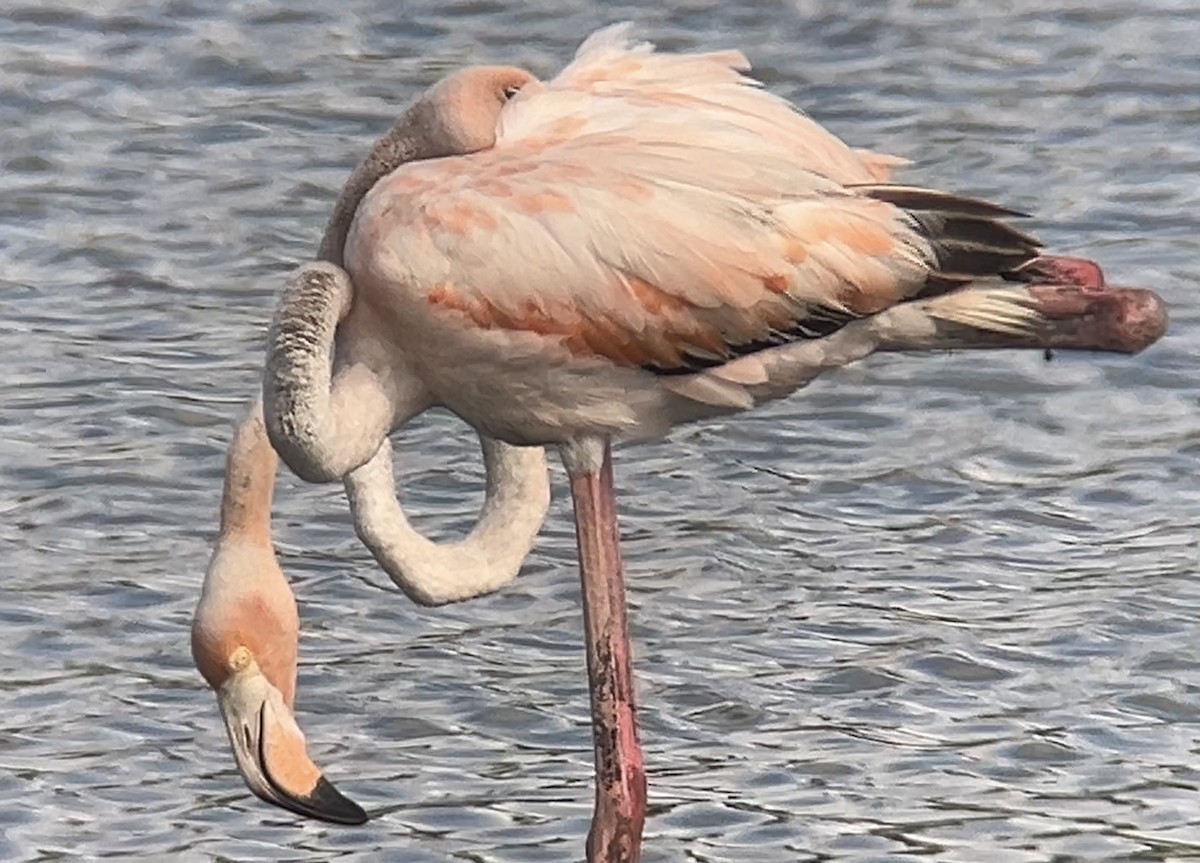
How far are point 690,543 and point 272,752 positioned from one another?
2.35 metres

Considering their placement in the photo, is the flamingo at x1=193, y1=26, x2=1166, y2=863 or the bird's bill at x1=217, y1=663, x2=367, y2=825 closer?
the flamingo at x1=193, y1=26, x2=1166, y2=863

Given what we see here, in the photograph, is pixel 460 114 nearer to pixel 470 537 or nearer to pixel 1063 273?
pixel 470 537

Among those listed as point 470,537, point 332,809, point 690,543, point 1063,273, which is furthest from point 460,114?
point 690,543

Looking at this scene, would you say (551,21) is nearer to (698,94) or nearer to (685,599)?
(685,599)

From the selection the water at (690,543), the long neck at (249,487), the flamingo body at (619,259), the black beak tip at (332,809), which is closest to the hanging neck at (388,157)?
the flamingo body at (619,259)

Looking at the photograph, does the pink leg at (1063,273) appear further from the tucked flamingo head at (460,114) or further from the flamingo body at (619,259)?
the tucked flamingo head at (460,114)

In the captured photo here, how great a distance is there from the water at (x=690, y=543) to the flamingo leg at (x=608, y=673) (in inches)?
9.1

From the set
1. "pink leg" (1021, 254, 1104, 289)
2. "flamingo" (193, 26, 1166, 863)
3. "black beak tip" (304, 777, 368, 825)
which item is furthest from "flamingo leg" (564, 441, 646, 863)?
"pink leg" (1021, 254, 1104, 289)

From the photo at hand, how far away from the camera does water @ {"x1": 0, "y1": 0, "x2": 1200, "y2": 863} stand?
718cm

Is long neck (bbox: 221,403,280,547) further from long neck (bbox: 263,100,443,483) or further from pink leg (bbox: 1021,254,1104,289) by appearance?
pink leg (bbox: 1021,254,1104,289)

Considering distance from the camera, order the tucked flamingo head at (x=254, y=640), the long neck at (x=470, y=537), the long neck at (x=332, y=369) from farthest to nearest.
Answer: the long neck at (x=470, y=537) → the tucked flamingo head at (x=254, y=640) → the long neck at (x=332, y=369)

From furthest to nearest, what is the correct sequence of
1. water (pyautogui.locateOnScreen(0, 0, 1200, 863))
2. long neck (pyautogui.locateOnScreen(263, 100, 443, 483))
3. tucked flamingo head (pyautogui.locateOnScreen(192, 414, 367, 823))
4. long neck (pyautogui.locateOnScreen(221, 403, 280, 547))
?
water (pyautogui.locateOnScreen(0, 0, 1200, 863))
long neck (pyautogui.locateOnScreen(221, 403, 280, 547))
tucked flamingo head (pyautogui.locateOnScreen(192, 414, 367, 823))
long neck (pyautogui.locateOnScreen(263, 100, 443, 483))

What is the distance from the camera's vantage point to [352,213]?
6648mm

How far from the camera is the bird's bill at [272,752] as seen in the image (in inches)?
260
